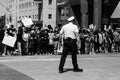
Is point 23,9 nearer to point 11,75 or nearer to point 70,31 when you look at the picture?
point 70,31

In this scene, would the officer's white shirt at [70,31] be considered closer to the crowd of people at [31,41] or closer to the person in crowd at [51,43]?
the crowd of people at [31,41]

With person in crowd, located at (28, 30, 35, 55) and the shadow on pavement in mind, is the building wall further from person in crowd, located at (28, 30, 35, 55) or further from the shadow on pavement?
the shadow on pavement

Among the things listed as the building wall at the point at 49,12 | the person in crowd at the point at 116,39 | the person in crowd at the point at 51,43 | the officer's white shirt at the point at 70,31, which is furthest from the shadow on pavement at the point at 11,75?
the building wall at the point at 49,12

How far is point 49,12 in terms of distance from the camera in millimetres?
74812

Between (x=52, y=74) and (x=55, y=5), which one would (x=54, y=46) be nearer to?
(x=52, y=74)

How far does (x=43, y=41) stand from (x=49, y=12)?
5124cm

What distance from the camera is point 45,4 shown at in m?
77.8

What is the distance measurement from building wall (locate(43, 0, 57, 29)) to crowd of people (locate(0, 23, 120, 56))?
4611 centimetres

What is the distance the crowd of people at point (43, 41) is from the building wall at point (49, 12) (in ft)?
151

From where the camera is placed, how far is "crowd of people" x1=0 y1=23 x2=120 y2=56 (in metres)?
22.7

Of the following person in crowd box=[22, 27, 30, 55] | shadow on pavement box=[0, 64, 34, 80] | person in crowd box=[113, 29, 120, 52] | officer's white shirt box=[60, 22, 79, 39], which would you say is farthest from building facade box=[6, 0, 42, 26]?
officer's white shirt box=[60, 22, 79, 39]

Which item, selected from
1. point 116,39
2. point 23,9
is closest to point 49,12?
point 23,9

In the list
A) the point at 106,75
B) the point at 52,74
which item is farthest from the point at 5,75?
the point at 106,75

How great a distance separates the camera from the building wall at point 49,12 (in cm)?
7269
